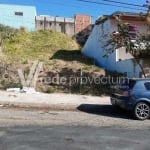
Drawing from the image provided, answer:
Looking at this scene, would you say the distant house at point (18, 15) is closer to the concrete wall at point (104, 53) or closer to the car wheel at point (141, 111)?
the concrete wall at point (104, 53)

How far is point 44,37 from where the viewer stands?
127ft

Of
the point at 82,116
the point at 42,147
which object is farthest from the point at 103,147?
the point at 82,116

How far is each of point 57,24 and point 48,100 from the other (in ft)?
119

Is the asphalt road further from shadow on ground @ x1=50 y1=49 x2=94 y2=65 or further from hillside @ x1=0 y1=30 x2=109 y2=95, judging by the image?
shadow on ground @ x1=50 y1=49 x2=94 y2=65

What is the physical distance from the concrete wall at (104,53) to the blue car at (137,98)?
764cm

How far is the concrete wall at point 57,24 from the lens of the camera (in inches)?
2137

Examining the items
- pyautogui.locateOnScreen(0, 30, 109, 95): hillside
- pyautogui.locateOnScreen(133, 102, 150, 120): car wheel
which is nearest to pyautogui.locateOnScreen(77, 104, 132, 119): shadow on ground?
pyautogui.locateOnScreen(133, 102, 150, 120): car wheel

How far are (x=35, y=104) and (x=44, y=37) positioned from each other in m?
20.0

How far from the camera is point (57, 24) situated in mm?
55906

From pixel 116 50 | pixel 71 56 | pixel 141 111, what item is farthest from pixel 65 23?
pixel 141 111

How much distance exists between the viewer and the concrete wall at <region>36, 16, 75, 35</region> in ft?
178

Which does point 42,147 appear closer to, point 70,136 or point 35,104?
point 70,136

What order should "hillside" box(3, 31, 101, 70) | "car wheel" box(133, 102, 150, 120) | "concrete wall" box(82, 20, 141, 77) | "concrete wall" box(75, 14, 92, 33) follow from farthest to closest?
"concrete wall" box(75, 14, 92, 33), "hillside" box(3, 31, 101, 70), "concrete wall" box(82, 20, 141, 77), "car wheel" box(133, 102, 150, 120)

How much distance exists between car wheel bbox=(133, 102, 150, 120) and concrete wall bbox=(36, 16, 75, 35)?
3679 cm
